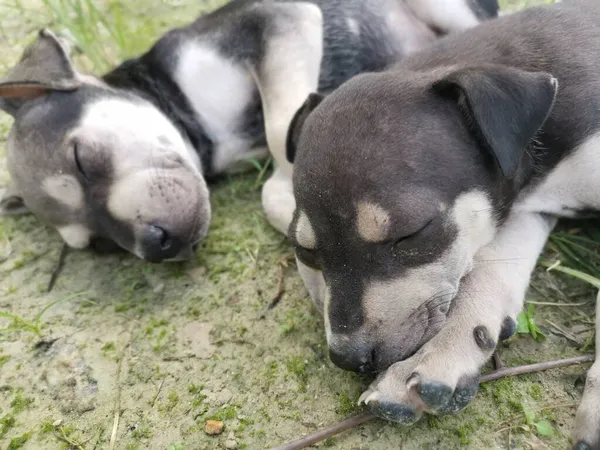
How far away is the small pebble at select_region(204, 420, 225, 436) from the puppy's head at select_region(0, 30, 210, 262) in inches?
50.6

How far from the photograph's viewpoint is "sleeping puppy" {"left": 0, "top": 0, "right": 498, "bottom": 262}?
3887 millimetres

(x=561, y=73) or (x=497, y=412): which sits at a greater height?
(x=561, y=73)

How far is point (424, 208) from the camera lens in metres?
2.50

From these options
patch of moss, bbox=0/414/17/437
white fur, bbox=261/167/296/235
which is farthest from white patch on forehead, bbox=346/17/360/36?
patch of moss, bbox=0/414/17/437

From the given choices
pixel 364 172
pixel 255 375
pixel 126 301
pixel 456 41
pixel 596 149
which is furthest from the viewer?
pixel 126 301

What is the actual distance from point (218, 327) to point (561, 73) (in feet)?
7.56

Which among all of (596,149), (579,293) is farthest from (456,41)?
(579,293)

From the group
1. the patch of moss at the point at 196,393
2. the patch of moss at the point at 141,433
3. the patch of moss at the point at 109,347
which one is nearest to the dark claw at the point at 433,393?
the patch of moss at the point at 196,393

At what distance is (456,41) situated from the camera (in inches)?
130

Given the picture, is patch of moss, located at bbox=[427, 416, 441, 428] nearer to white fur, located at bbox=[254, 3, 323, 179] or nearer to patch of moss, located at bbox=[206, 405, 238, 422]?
patch of moss, located at bbox=[206, 405, 238, 422]

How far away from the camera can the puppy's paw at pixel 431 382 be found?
2445mm

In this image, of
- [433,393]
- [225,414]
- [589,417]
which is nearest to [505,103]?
[433,393]

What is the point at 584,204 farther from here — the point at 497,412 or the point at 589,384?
the point at 497,412

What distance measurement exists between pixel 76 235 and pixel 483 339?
2767 millimetres
